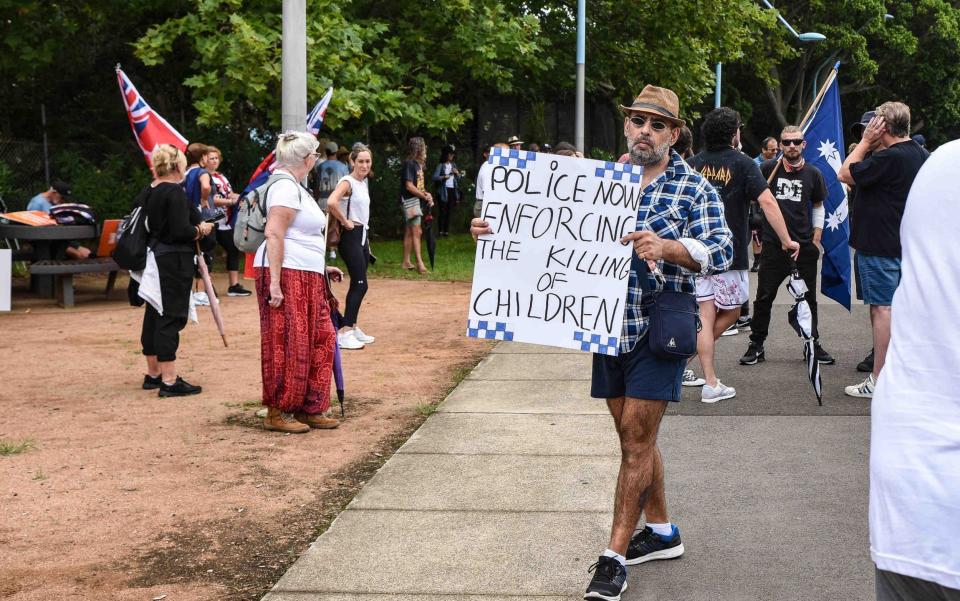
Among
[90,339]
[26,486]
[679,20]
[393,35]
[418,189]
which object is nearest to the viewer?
[26,486]

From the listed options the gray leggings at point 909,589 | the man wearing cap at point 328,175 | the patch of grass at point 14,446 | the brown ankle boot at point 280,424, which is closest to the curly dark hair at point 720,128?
the brown ankle boot at point 280,424

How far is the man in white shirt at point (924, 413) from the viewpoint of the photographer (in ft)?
6.93

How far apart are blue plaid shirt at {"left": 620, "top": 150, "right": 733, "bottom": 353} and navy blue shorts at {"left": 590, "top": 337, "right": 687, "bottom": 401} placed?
0.06m

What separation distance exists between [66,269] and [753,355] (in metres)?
8.26

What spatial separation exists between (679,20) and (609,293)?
19.1 meters

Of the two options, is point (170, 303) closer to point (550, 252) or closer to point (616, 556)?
point (550, 252)

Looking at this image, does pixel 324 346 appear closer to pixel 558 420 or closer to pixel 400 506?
pixel 558 420

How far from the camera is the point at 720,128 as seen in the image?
7766 millimetres

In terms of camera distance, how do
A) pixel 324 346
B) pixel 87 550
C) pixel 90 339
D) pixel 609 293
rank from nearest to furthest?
pixel 609 293 → pixel 87 550 → pixel 324 346 → pixel 90 339

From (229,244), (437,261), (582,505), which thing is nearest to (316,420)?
(582,505)

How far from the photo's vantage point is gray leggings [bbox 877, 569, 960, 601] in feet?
7.11

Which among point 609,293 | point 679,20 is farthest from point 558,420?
point 679,20

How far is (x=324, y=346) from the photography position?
23.8 ft

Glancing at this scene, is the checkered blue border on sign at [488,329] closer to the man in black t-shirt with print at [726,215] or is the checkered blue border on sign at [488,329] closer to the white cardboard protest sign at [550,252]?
the white cardboard protest sign at [550,252]
